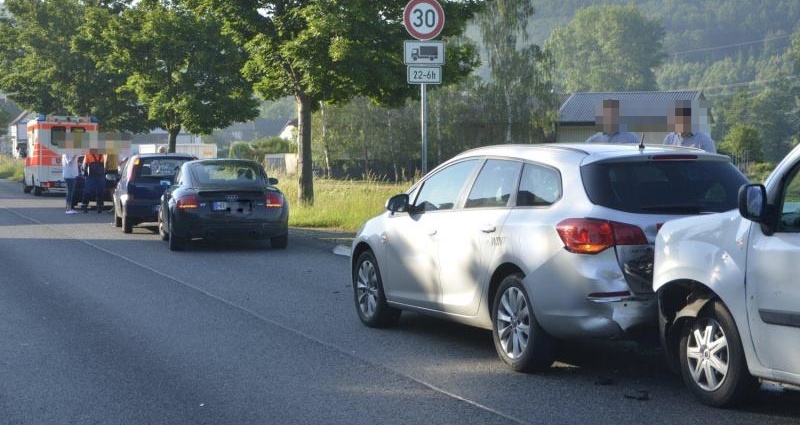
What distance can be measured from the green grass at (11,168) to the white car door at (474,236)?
5458 cm

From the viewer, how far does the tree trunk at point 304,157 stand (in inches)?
1017

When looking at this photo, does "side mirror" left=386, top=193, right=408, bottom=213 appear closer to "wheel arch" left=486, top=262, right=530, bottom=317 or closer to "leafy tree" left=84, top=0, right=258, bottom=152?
"wheel arch" left=486, top=262, right=530, bottom=317

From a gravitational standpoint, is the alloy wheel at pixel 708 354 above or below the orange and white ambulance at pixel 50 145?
below

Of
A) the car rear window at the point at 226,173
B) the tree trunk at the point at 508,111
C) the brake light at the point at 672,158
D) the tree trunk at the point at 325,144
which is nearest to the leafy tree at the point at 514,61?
the tree trunk at the point at 508,111

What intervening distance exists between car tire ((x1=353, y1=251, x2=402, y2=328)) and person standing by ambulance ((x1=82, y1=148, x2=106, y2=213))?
62.4ft

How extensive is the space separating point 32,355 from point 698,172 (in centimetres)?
517

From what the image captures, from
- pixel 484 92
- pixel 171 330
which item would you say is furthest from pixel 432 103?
pixel 171 330

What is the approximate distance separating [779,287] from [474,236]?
2.83 m

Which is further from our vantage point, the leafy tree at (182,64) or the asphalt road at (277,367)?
the leafy tree at (182,64)

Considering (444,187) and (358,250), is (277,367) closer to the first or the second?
(444,187)

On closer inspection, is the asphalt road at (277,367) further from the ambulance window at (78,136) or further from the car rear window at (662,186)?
the ambulance window at (78,136)

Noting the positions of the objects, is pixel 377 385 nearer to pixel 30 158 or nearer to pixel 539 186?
pixel 539 186

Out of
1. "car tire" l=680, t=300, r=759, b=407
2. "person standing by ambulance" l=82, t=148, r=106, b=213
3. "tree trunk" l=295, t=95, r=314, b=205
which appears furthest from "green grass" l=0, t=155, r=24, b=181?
"car tire" l=680, t=300, r=759, b=407

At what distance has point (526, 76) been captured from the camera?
76.0 metres
